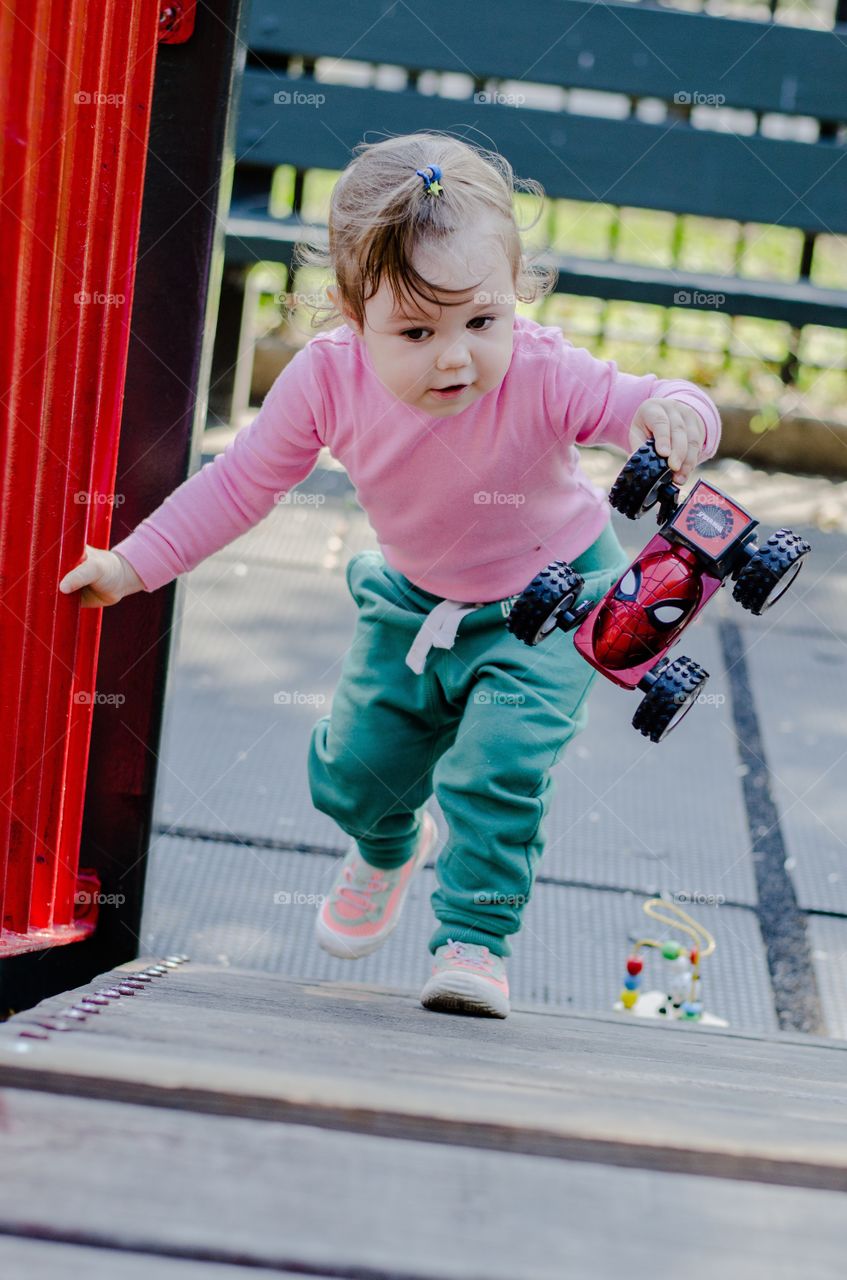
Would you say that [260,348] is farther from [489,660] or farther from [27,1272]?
[27,1272]

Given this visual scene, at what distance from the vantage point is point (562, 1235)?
0.78 meters

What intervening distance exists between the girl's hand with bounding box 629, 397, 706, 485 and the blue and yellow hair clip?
354mm

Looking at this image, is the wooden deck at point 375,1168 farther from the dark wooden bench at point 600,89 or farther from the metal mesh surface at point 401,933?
the dark wooden bench at point 600,89

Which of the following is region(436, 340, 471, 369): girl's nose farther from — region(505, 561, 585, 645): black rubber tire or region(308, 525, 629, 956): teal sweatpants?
region(308, 525, 629, 956): teal sweatpants

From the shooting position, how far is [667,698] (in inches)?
64.5

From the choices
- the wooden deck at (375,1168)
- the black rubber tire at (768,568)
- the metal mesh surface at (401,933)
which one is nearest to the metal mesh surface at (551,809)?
the metal mesh surface at (401,933)

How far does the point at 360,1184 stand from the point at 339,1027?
0.67m

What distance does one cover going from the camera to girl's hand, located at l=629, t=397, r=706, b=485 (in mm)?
1675

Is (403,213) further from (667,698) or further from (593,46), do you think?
(593,46)

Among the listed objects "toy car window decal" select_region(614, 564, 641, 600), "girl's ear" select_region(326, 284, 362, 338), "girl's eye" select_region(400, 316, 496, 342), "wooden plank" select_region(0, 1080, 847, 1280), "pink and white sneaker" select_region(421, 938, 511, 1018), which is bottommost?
"pink and white sneaker" select_region(421, 938, 511, 1018)

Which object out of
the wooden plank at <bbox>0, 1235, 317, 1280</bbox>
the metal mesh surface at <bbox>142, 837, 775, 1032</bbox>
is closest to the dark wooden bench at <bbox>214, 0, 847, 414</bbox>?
the metal mesh surface at <bbox>142, 837, 775, 1032</bbox>

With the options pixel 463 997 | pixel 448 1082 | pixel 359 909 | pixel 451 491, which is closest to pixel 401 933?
pixel 359 909

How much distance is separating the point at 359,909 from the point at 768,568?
0.95 meters

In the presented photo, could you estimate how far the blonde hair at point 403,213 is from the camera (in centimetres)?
163
